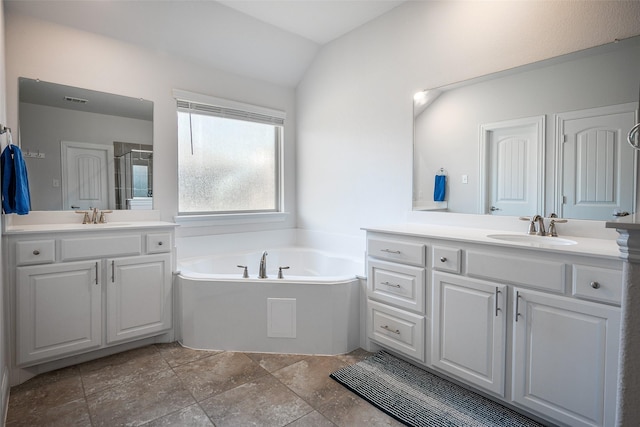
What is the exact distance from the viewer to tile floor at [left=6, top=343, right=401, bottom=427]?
176 cm

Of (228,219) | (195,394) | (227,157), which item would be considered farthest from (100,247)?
(227,157)

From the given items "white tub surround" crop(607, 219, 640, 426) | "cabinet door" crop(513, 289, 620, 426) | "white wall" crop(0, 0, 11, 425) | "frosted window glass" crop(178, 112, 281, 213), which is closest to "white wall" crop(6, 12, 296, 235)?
"frosted window glass" crop(178, 112, 281, 213)

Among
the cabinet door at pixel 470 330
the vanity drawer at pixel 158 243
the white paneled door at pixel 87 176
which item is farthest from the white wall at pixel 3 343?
the cabinet door at pixel 470 330

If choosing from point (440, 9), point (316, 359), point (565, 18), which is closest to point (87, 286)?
point (316, 359)

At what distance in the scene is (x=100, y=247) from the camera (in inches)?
91.8

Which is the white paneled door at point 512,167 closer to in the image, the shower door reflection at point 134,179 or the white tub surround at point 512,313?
the white tub surround at point 512,313

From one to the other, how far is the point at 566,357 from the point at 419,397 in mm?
768

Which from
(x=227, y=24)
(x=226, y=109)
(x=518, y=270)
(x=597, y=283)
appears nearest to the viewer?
(x=597, y=283)

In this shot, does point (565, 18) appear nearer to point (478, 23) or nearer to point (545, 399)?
point (478, 23)

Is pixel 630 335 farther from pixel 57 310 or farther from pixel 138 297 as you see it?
pixel 57 310

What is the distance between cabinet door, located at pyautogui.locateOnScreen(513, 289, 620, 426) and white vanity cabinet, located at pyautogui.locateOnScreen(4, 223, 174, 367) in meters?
2.33

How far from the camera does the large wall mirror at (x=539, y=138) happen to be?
186 cm

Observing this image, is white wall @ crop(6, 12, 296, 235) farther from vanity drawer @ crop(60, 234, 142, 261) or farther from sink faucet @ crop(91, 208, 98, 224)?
vanity drawer @ crop(60, 234, 142, 261)

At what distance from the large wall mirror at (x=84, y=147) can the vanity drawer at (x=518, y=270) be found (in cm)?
256
